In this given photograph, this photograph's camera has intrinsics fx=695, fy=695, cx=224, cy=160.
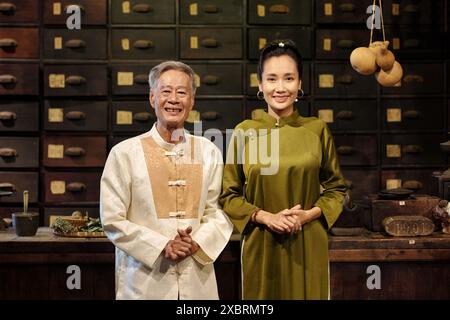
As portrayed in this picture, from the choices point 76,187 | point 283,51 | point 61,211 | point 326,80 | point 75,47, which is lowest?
point 61,211

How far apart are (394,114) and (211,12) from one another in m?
1.38

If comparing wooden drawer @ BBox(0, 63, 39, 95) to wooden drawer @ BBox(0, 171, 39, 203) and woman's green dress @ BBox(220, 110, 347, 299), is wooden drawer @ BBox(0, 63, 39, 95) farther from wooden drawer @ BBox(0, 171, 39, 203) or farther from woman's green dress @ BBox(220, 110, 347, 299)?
woman's green dress @ BBox(220, 110, 347, 299)

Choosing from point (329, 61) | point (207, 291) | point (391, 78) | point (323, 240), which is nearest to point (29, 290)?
point (207, 291)

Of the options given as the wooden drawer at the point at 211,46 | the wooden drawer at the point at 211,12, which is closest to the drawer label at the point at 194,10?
the wooden drawer at the point at 211,12

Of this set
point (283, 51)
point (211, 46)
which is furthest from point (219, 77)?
point (283, 51)

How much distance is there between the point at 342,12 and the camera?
15.0ft

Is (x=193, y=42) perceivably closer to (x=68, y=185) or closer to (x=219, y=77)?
(x=219, y=77)

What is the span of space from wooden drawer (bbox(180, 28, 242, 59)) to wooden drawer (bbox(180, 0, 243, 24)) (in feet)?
0.19

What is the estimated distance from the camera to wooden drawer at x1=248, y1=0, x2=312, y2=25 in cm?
453

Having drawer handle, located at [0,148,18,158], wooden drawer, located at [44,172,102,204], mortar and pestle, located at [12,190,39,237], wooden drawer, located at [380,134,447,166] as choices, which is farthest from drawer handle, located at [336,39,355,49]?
mortar and pestle, located at [12,190,39,237]

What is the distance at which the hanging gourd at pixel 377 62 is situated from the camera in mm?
3305

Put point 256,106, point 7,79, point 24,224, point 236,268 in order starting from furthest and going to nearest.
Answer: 1. point 256,106
2. point 7,79
3. point 24,224
4. point 236,268

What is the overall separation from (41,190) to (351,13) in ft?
7.71
